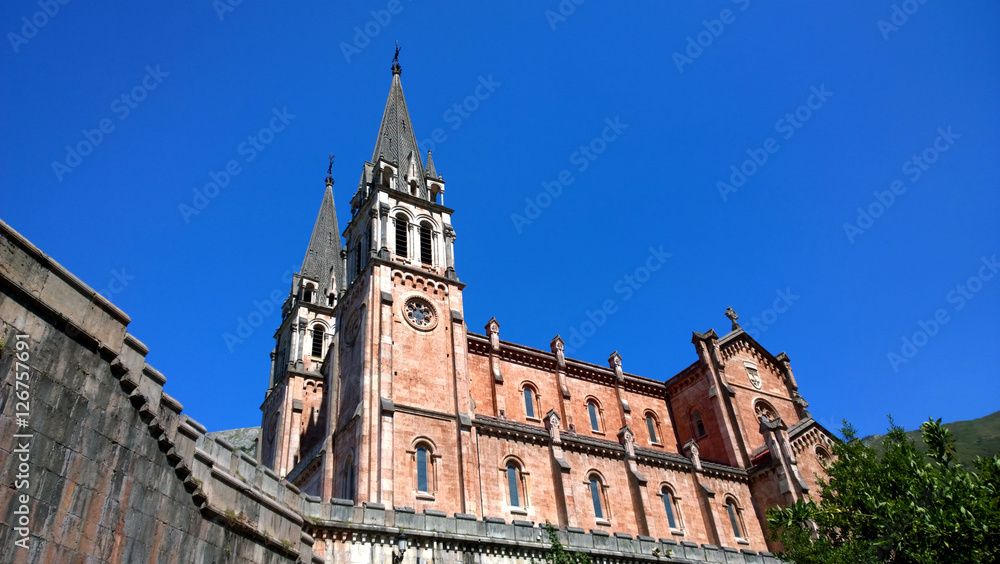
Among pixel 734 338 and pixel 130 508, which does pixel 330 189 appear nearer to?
pixel 734 338

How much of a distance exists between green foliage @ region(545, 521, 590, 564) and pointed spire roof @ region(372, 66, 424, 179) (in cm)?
2529

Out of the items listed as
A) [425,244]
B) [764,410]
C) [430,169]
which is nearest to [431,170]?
[430,169]

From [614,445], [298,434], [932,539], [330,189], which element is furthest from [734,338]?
[330,189]

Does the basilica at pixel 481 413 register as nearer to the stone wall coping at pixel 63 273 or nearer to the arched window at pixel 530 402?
the arched window at pixel 530 402

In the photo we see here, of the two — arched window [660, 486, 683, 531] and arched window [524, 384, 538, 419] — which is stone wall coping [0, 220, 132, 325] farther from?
arched window [660, 486, 683, 531]

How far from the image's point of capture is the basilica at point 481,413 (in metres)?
30.3

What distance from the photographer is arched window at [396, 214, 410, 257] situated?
37.3m

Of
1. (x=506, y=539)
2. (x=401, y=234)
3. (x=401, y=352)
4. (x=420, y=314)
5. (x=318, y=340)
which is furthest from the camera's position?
(x=318, y=340)

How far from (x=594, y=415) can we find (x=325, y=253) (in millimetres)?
26312

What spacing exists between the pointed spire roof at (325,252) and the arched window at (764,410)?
31.6m

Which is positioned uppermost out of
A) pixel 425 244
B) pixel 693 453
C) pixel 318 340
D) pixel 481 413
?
pixel 318 340

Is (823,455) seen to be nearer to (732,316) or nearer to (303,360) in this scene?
(732,316)

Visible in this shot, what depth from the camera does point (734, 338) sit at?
45531 mm

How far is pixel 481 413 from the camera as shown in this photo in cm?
3612
